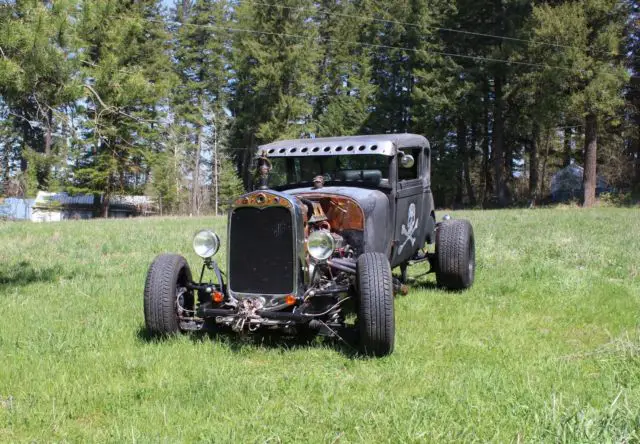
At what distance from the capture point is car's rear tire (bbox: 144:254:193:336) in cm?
495

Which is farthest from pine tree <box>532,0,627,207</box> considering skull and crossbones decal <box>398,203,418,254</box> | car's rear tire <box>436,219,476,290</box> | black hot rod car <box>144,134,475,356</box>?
black hot rod car <box>144,134,475,356</box>

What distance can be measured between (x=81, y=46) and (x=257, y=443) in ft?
18.7

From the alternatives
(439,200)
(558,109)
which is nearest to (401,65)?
(439,200)

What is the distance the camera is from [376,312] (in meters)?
4.42

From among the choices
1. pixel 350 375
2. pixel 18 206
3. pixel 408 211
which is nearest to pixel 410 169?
pixel 408 211

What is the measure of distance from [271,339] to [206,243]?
111 cm

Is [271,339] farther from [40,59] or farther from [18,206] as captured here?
[18,206]

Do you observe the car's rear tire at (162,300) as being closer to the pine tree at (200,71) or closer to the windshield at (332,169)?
the windshield at (332,169)

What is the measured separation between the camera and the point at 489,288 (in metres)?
7.34

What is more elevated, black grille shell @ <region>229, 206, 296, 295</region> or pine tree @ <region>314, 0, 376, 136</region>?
pine tree @ <region>314, 0, 376, 136</region>

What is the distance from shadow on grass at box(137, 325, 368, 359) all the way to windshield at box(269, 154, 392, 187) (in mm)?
1974

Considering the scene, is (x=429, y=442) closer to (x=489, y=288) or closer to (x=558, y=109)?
(x=489, y=288)

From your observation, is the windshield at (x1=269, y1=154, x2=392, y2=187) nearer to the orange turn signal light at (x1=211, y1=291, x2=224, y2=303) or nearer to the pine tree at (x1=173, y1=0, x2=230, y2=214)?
the orange turn signal light at (x1=211, y1=291, x2=224, y2=303)

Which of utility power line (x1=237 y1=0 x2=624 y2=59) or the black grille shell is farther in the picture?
utility power line (x1=237 y1=0 x2=624 y2=59)
